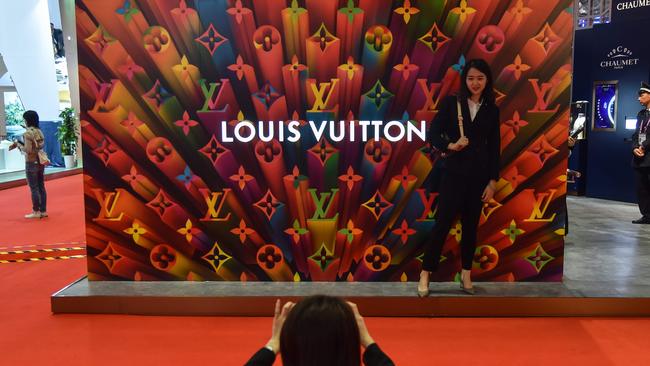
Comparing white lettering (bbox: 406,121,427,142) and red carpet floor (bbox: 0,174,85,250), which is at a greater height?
white lettering (bbox: 406,121,427,142)

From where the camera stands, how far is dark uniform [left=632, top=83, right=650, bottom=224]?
689cm

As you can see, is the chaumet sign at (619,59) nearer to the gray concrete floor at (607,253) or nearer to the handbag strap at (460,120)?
the gray concrete floor at (607,253)

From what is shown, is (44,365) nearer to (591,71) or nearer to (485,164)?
(485,164)

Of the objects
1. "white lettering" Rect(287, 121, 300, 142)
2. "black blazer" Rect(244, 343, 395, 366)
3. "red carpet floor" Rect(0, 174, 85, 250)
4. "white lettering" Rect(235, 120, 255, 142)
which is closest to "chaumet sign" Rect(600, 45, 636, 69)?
"white lettering" Rect(287, 121, 300, 142)

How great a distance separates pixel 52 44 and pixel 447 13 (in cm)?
1478

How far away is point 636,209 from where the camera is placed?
8086 mm

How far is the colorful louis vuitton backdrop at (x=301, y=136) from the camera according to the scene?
382 centimetres

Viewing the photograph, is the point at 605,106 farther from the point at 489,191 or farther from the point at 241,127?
the point at 241,127

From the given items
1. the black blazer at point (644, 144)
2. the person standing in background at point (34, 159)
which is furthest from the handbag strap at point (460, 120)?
the person standing in background at point (34, 159)

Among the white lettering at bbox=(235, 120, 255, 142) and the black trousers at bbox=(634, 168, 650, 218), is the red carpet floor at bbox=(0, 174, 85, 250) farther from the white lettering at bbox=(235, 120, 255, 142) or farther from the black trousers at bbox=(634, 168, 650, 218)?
the black trousers at bbox=(634, 168, 650, 218)

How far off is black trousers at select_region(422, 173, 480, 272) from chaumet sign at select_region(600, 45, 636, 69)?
6.62m

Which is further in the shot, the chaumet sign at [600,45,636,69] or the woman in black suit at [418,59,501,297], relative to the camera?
the chaumet sign at [600,45,636,69]

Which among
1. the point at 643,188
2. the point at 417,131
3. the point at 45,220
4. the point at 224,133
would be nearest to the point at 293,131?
the point at 224,133

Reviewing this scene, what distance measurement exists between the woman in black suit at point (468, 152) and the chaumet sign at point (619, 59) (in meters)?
6.49
